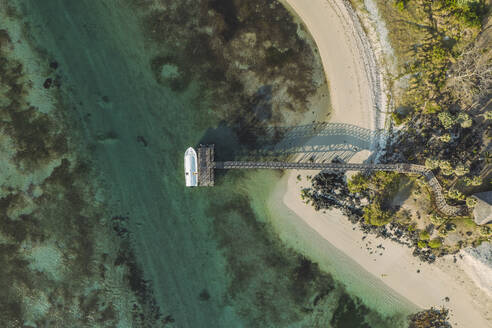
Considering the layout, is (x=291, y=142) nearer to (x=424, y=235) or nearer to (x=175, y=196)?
(x=175, y=196)

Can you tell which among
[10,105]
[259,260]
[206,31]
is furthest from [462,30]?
[10,105]

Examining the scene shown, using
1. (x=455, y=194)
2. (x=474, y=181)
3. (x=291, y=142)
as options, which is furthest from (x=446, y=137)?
(x=291, y=142)

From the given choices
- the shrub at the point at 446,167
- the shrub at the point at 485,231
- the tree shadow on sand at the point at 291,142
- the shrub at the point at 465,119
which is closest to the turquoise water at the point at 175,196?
the tree shadow on sand at the point at 291,142

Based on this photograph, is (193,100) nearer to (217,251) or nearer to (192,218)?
(192,218)

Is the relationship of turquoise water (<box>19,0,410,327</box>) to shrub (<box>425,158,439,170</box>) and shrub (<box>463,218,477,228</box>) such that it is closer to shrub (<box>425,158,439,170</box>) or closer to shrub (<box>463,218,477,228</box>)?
shrub (<box>463,218,477,228</box>)

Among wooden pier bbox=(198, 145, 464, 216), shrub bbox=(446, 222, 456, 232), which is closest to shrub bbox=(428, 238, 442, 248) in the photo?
shrub bbox=(446, 222, 456, 232)

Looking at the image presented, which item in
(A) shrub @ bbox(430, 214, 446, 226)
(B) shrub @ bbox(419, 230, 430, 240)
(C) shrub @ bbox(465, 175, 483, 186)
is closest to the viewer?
(C) shrub @ bbox(465, 175, 483, 186)

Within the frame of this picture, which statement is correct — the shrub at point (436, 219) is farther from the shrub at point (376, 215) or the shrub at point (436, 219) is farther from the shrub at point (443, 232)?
the shrub at point (376, 215)
